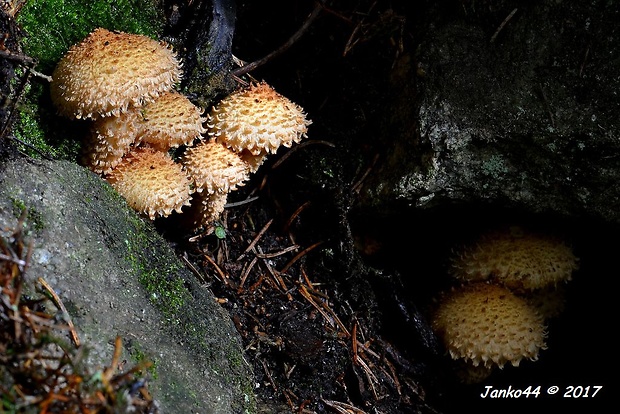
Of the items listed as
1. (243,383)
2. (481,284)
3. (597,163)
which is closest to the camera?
(243,383)

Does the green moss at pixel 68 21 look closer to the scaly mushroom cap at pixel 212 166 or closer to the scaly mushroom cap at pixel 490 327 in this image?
the scaly mushroom cap at pixel 212 166

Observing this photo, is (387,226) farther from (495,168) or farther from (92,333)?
(92,333)

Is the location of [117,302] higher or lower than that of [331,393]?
higher

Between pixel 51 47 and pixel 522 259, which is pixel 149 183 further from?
pixel 522 259

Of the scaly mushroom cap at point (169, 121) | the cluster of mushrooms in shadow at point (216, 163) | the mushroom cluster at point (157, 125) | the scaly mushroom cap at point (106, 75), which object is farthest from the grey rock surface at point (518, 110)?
the scaly mushroom cap at point (106, 75)

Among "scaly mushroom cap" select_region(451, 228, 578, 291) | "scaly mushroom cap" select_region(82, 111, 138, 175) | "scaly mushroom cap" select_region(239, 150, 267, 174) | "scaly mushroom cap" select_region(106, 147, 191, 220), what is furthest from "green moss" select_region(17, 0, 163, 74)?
"scaly mushroom cap" select_region(451, 228, 578, 291)

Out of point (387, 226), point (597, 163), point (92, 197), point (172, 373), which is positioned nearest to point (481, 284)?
point (387, 226)
